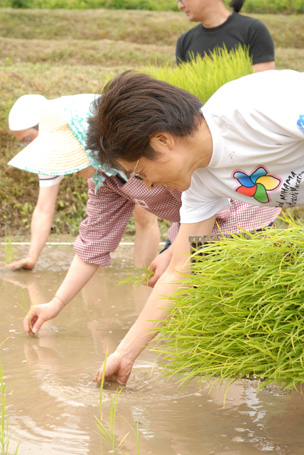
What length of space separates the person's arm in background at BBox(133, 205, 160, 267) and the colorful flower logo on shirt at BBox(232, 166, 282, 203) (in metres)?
1.53

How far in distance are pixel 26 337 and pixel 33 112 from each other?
3.90ft

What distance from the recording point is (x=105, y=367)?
2068mm

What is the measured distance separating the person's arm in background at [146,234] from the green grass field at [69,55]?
997mm

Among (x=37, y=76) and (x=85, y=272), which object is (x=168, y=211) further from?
(x=37, y=76)

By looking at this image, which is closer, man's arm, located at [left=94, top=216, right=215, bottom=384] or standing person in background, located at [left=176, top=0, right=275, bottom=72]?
man's arm, located at [left=94, top=216, right=215, bottom=384]

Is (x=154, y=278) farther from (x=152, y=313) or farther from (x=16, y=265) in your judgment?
(x=16, y=265)

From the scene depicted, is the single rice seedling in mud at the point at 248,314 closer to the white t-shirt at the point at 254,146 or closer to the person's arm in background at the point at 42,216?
the white t-shirt at the point at 254,146

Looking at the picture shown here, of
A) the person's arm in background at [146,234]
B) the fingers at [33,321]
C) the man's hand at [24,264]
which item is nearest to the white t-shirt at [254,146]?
the fingers at [33,321]

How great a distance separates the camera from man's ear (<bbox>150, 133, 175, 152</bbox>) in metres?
1.82

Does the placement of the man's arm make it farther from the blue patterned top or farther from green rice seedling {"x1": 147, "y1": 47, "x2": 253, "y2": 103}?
green rice seedling {"x1": 147, "y1": 47, "x2": 253, "y2": 103}

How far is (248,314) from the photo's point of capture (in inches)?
66.3

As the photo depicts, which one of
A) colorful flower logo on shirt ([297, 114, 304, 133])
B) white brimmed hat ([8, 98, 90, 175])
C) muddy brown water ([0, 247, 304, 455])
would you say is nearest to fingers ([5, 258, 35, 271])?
muddy brown water ([0, 247, 304, 455])

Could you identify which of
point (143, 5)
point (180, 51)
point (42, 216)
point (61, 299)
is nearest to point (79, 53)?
point (143, 5)

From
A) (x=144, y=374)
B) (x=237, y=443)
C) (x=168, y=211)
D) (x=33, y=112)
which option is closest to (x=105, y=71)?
(x=33, y=112)
